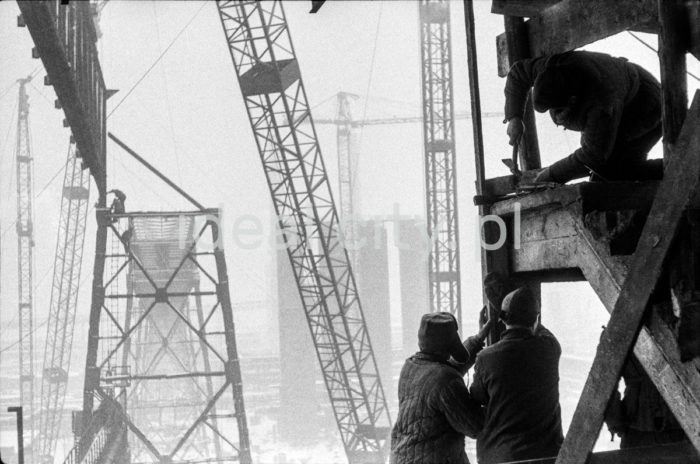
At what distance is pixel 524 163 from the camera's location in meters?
4.32

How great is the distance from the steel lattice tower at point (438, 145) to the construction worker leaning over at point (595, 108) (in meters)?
26.8

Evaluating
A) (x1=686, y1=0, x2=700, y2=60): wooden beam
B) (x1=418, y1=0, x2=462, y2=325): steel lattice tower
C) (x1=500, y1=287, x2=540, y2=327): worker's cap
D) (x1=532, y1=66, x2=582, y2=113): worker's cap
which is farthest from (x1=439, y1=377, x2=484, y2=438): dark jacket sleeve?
→ (x1=418, y1=0, x2=462, y2=325): steel lattice tower

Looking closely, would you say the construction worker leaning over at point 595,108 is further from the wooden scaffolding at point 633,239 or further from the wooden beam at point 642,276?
the wooden beam at point 642,276

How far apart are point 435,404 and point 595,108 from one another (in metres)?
1.47

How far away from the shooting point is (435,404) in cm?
329

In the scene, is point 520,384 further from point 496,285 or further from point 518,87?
point 518,87

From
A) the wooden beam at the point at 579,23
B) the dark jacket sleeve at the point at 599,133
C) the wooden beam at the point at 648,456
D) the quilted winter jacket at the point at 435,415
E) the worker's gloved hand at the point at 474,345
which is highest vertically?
the wooden beam at the point at 579,23

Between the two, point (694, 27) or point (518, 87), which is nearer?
point (694, 27)

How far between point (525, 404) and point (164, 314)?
27.4 meters

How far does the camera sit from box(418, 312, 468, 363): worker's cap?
Answer: 339cm

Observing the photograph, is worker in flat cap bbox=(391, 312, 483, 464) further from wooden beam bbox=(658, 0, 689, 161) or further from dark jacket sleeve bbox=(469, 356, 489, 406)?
wooden beam bbox=(658, 0, 689, 161)

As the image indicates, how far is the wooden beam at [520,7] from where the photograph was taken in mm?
3871

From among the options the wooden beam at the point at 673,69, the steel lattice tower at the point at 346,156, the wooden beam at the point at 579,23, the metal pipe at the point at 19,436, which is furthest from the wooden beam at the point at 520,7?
the steel lattice tower at the point at 346,156

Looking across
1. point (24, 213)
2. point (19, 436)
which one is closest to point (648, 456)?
point (19, 436)
